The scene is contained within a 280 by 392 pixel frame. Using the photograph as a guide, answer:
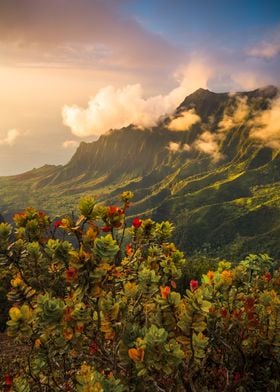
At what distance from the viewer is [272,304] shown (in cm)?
812

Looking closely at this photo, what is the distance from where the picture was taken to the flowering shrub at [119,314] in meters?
5.47

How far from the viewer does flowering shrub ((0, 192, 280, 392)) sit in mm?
5469

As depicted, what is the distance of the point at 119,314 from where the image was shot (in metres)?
6.58

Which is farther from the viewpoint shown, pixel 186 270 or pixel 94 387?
pixel 186 270

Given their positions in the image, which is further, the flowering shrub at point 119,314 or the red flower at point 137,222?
the red flower at point 137,222

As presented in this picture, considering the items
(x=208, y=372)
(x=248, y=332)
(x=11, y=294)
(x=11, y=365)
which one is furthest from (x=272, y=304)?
(x=11, y=365)

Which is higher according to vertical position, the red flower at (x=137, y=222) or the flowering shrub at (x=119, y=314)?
the red flower at (x=137, y=222)

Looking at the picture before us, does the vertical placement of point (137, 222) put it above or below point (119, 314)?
above

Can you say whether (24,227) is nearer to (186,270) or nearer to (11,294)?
(11,294)

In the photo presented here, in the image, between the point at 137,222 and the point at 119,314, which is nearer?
the point at 119,314

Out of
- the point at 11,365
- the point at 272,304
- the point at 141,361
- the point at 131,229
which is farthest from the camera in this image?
the point at 11,365

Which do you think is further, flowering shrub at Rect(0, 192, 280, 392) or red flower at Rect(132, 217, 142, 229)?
red flower at Rect(132, 217, 142, 229)

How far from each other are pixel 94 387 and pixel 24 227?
4.38 m

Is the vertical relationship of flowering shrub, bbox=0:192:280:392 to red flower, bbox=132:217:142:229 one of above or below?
below
